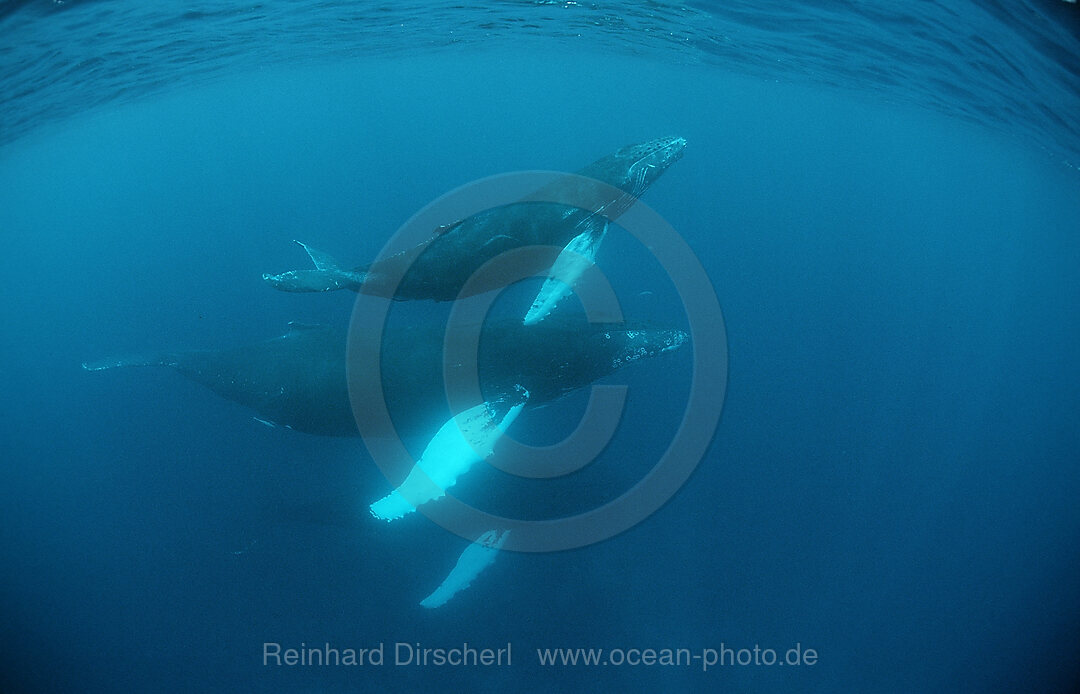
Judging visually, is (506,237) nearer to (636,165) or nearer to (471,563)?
(636,165)

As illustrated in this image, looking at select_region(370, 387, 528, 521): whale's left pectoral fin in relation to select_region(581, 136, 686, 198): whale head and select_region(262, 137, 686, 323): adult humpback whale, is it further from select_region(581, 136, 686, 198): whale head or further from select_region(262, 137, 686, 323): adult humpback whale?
select_region(581, 136, 686, 198): whale head

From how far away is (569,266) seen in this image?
317 inches

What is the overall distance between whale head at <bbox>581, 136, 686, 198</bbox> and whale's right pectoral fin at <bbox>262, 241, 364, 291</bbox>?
3.58 meters

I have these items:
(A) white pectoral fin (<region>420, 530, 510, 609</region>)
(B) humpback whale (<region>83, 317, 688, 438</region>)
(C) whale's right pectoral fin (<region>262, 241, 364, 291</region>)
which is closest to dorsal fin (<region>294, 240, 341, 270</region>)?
(C) whale's right pectoral fin (<region>262, 241, 364, 291</region>)

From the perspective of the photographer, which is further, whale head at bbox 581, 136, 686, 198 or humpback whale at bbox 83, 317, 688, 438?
whale head at bbox 581, 136, 686, 198

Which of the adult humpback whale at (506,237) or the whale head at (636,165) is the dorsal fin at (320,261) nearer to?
the adult humpback whale at (506,237)

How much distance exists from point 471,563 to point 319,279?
4.15 m

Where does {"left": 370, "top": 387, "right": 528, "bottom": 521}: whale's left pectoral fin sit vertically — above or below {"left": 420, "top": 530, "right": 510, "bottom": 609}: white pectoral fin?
above

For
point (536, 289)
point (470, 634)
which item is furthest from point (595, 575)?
point (536, 289)

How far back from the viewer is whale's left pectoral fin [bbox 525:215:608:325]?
25.6 ft

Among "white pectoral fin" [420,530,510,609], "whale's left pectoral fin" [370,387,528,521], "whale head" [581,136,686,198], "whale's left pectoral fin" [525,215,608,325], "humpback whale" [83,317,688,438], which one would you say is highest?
"whale head" [581,136,686,198]

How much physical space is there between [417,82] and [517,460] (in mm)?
18172

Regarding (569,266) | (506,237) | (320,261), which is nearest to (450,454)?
(506,237)

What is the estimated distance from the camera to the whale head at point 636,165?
7.59 metres
